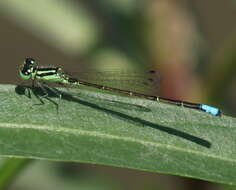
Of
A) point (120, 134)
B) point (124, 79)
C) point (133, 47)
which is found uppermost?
point (133, 47)

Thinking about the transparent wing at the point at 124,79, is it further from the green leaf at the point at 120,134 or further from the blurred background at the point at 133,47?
the green leaf at the point at 120,134

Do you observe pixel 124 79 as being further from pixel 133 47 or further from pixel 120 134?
pixel 120 134

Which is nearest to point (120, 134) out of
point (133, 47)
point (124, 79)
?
point (124, 79)

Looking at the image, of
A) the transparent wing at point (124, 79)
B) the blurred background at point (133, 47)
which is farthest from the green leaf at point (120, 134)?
the transparent wing at point (124, 79)

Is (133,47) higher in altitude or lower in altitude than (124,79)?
higher

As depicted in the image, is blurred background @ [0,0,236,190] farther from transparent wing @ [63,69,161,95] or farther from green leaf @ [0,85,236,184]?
green leaf @ [0,85,236,184]

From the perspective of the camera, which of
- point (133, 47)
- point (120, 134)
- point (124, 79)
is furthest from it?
point (133, 47)

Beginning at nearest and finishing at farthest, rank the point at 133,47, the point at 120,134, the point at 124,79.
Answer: the point at 120,134, the point at 124,79, the point at 133,47
